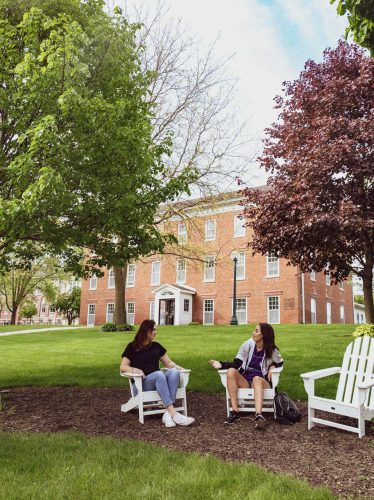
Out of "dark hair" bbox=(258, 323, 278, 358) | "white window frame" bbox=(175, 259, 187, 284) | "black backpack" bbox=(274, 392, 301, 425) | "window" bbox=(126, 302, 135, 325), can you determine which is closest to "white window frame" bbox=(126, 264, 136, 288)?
"window" bbox=(126, 302, 135, 325)

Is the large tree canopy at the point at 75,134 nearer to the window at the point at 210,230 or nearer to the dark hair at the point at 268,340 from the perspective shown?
the dark hair at the point at 268,340

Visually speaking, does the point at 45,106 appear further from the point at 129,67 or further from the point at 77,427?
the point at 77,427

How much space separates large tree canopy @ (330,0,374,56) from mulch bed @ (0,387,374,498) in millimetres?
4593

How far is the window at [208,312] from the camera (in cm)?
3525

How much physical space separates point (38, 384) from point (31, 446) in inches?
182

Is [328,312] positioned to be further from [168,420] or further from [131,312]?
[168,420]

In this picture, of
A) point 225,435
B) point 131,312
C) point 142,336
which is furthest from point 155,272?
point 225,435

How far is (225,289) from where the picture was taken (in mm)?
34750

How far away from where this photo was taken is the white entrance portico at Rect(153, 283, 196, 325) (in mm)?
35438

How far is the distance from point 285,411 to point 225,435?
0.98 meters

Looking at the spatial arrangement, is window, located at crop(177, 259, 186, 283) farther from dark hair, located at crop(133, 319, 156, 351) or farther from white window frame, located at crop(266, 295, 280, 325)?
dark hair, located at crop(133, 319, 156, 351)

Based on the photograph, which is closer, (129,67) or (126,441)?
(126,441)

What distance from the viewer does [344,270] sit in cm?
1563

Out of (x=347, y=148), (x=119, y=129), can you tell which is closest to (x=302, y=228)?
(x=347, y=148)
